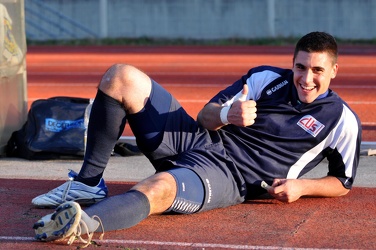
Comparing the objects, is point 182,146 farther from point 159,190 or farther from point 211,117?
point 159,190

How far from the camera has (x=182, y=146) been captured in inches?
198

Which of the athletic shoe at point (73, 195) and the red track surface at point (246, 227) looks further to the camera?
the athletic shoe at point (73, 195)

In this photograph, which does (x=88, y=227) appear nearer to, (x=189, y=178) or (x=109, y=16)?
(x=189, y=178)

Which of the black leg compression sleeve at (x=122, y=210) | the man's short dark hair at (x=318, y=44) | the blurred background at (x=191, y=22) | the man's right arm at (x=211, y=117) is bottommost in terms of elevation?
the blurred background at (x=191, y=22)

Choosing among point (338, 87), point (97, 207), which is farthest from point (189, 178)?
point (338, 87)

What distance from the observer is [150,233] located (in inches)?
179

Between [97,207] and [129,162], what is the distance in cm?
254

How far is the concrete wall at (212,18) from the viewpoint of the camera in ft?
80.1

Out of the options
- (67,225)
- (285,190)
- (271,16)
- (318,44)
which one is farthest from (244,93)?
(271,16)

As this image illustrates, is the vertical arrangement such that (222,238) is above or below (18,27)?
below

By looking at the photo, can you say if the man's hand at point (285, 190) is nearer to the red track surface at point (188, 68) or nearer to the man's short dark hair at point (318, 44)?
the man's short dark hair at point (318, 44)

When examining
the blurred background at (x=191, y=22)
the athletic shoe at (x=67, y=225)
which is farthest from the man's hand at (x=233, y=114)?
the blurred background at (x=191, y=22)

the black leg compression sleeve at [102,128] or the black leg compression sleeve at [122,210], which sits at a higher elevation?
the black leg compression sleeve at [102,128]

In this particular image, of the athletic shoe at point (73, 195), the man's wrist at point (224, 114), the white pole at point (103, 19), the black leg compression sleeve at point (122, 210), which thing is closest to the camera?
the black leg compression sleeve at point (122, 210)
